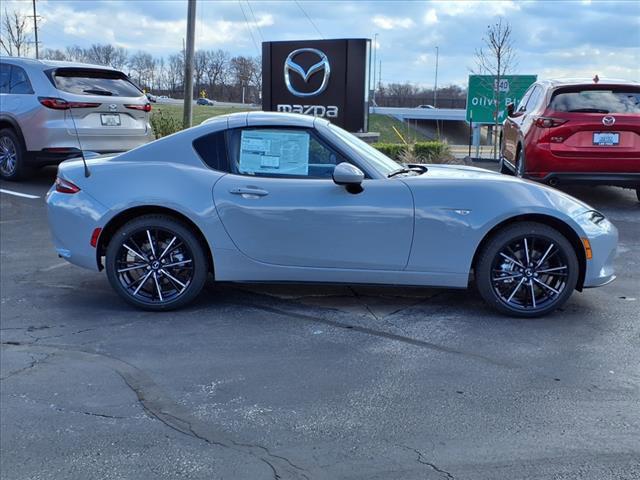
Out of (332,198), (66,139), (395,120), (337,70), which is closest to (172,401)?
(332,198)

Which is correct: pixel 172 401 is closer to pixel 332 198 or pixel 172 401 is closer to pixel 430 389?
pixel 430 389

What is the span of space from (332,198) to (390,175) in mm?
524

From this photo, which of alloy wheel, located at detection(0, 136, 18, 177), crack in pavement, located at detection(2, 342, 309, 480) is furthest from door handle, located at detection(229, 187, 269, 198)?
alloy wheel, located at detection(0, 136, 18, 177)

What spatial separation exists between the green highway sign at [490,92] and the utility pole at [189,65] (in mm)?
6335

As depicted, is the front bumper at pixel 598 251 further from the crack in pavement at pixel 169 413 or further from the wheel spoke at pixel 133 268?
the wheel spoke at pixel 133 268

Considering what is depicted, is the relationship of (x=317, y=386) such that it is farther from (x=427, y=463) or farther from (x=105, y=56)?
(x=105, y=56)

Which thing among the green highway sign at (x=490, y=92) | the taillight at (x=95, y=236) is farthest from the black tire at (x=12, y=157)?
the green highway sign at (x=490, y=92)

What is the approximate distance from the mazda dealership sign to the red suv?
5766 millimetres

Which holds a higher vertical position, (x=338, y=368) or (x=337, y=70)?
(x=337, y=70)

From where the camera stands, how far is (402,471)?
9.82ft

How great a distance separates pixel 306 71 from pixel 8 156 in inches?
244

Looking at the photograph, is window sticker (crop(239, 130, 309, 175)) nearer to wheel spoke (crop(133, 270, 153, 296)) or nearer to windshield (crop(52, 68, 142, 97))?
wheel spoke (crop(133, 270, 153, 296))

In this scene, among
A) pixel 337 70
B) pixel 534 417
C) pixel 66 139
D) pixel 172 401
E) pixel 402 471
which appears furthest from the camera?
pixel 337 70

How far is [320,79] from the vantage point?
14125mm
